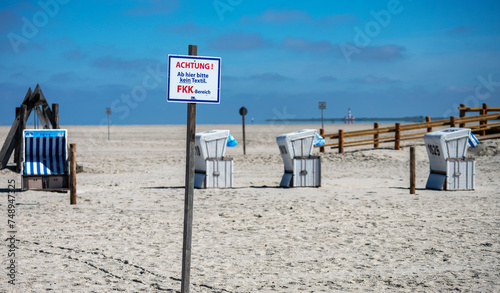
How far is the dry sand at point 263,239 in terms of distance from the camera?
220 inches

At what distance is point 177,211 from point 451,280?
5.93 m

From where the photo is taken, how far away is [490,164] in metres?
19.9

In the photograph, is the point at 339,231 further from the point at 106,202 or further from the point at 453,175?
the point at 453,175

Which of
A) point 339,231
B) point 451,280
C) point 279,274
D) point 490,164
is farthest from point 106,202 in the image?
point 490,164

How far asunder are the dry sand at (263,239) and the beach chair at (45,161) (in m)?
0.39

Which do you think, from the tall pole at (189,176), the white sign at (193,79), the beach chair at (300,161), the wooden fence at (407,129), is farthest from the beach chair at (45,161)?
the wooden fence at (407,129)

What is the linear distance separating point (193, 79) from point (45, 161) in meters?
8.97

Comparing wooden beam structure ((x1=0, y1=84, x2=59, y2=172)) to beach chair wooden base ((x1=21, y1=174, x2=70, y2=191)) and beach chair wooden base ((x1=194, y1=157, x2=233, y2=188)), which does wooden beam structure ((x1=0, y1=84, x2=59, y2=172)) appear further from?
beach chair wooden base ((x1=194, y1=157, x2=233, y2=188))

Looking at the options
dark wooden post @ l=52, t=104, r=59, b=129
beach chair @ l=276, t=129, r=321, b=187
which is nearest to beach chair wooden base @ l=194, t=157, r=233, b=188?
beach chair @ l=276, t=129, r=321, b=187

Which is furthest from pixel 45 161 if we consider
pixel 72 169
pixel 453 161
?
pixel 453 161

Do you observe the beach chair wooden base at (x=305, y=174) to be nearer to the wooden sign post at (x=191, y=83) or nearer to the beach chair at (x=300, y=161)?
the beach chair at (x=300, y=161)

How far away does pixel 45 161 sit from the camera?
491 inches

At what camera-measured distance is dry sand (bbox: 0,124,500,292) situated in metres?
5.59

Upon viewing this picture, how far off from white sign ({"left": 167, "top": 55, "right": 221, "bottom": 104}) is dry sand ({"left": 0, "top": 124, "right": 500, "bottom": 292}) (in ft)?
6.49
